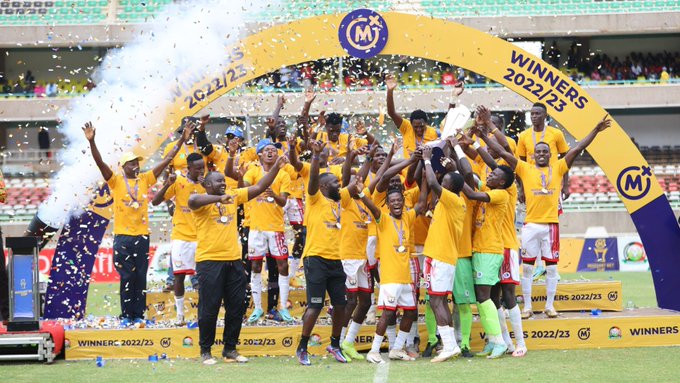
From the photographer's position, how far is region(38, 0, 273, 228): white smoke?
14.5m

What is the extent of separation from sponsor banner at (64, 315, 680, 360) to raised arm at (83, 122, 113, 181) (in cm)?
212

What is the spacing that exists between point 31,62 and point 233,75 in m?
26.6

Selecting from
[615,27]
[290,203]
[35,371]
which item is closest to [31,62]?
[615,27]

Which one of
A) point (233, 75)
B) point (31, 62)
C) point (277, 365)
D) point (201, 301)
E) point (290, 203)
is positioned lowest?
point (277, 365)

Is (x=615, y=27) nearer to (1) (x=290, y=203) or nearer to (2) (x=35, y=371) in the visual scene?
(1) (x=290, y=203)

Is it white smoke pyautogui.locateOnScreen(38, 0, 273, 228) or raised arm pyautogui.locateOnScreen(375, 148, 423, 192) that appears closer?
raised arm pyautogui.locateOnScreen(375, 148, 423, 192)

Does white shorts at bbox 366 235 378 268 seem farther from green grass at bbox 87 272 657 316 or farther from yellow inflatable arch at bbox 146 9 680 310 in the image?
green grass at bbox 87 272 657 316

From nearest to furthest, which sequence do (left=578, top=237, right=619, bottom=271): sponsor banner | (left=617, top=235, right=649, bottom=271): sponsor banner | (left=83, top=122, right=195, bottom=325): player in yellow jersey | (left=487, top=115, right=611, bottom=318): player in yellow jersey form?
(left=487, top=115, right=611, bottom=318): player in yellow jersey
(left=83, top=122, right=195, bottom=325): player in yellow jersey
(left=578, top=237, right=619, bottom=271): sponsor banner
(left=617, top=235, right=649, bottom=271): sponsor banner

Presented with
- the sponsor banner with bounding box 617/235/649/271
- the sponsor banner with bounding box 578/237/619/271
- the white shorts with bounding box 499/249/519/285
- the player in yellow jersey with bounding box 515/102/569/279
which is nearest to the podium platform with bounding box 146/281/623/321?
the player in yellow jersey with bounding box 515/102/569/279

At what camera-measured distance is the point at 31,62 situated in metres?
39.0

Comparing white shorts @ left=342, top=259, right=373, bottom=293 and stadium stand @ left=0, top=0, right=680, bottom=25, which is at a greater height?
stadium stand @ left=0, top=0, right=680, bottom=25

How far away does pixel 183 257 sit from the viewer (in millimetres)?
14320

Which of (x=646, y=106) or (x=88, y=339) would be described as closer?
(x=88, y=339)

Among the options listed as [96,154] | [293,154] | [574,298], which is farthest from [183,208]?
[574,298]
